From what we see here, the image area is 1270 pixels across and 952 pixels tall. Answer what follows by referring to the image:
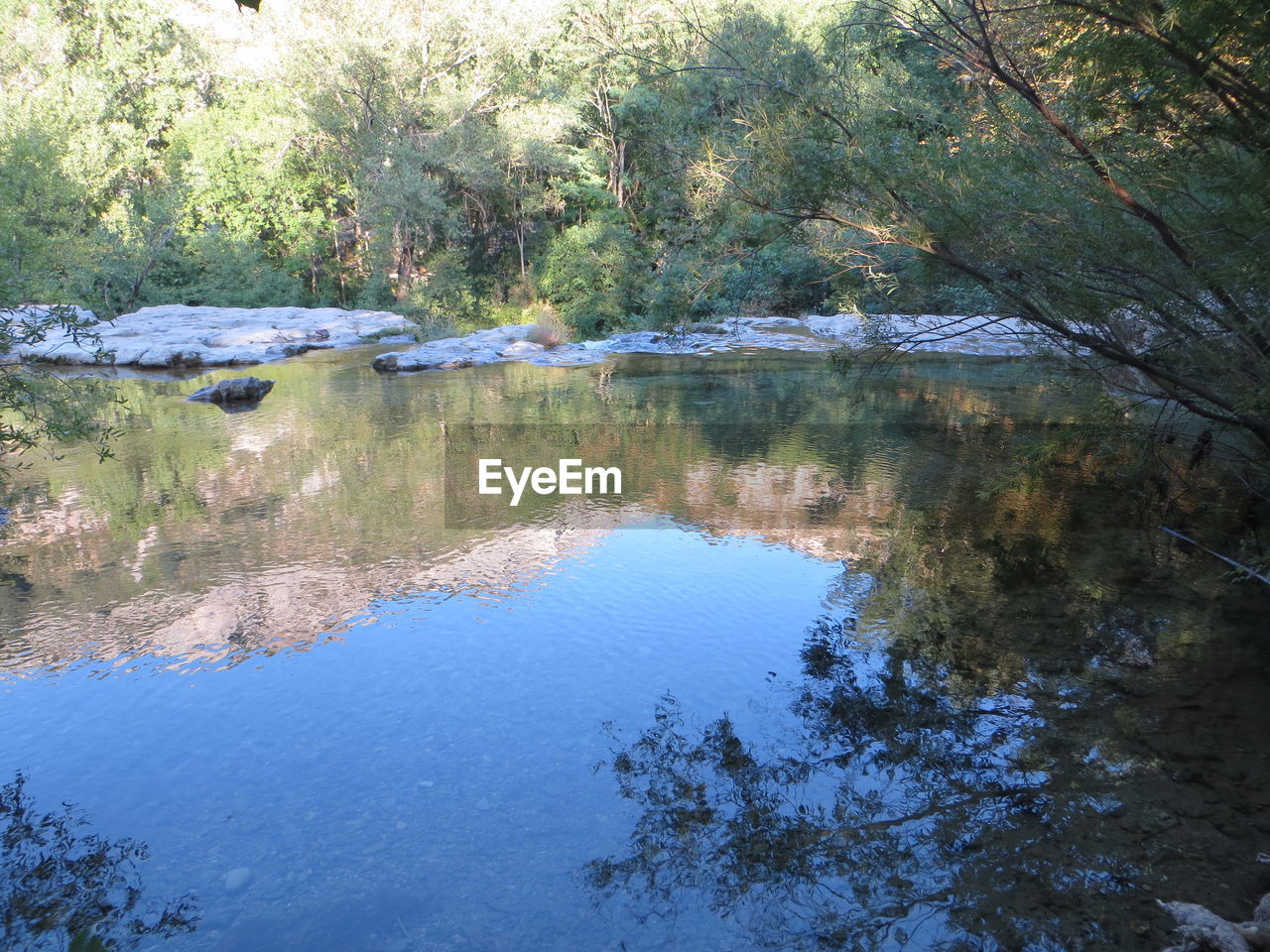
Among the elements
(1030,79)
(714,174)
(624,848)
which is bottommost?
(624,848)

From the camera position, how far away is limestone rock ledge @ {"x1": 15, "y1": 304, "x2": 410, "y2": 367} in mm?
19641

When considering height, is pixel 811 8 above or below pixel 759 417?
above

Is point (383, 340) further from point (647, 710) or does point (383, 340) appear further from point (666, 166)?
point (647, 710)

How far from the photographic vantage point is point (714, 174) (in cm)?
707

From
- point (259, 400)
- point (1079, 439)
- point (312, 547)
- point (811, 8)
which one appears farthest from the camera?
point (811, 8)

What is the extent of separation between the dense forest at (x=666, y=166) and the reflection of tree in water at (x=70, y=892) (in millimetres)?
3322

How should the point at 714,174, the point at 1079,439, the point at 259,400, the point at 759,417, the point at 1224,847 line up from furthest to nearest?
the point at 259,400 < the point at 759,417 < the point at 1079,439 < the point at 714,174 < the point at 1224,847

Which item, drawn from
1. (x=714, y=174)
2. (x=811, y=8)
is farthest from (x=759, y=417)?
(x=811, y=8)

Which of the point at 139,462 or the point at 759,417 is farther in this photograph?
the point at 759,417

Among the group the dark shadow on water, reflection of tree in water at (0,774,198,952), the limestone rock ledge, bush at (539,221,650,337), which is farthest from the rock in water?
the dark shadow on water

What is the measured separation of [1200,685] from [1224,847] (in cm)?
164

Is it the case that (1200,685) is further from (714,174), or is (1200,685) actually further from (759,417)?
(759,417)

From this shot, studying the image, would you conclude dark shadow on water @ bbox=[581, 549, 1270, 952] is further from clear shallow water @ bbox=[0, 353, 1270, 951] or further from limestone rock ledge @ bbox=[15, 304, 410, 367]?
limestone rock ledge @ bbox=[15, 304, 410, 367]

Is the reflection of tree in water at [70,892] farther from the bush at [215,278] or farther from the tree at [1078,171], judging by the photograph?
the bush at [215,278]
